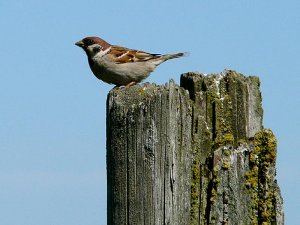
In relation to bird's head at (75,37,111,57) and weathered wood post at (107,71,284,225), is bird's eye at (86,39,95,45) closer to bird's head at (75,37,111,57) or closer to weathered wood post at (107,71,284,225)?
bird's head at (75,37,111,57)

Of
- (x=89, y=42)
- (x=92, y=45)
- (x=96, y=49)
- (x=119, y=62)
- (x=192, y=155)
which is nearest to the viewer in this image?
(x=192, y=155)

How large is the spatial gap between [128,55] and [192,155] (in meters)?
6.09

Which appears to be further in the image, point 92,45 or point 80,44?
point 80,44

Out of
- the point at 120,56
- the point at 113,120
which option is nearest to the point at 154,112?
the point at 113,120

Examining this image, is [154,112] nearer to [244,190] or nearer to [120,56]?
[244,190]

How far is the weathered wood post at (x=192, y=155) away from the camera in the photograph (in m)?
3.17

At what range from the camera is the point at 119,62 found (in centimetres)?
910

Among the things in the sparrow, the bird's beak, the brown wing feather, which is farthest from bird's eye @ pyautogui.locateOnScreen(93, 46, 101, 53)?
the bird's beak

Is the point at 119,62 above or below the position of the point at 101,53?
below

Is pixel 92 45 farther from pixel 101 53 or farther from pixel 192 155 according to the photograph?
pixel 192 155

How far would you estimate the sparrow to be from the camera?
899 cm

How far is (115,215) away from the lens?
3.28 metres

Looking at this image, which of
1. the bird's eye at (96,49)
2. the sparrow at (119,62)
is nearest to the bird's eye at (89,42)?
the sparrow at (119,62)

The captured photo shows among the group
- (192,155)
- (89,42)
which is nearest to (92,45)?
(89,42)
